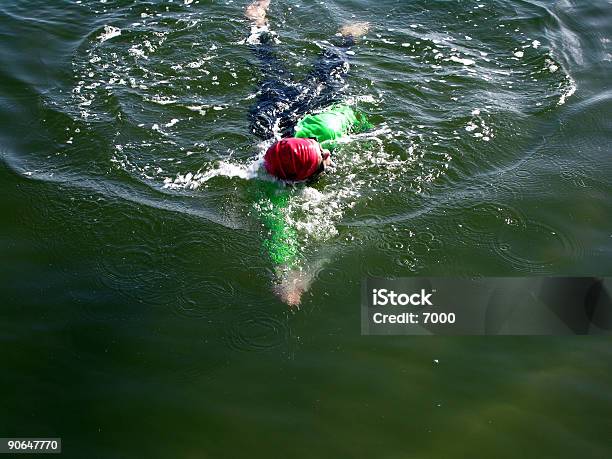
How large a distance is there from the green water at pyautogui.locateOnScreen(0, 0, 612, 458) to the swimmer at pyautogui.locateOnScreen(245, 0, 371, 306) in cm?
13

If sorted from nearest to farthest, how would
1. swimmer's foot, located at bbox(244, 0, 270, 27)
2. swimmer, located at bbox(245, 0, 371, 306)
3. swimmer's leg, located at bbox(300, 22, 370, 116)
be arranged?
swimmer, located at bbox(245, 0, 371, 306)
swimmer's leg, located at bbox(300, 22, 370, 116)
swimmer's foot, located at bbox(244, 0, 270, 27)

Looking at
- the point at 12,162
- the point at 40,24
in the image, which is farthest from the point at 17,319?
the point at 40,24

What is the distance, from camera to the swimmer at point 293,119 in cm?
541

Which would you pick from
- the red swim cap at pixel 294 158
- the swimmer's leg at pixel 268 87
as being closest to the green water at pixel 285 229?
the swimmer's leg at pixel 268 87

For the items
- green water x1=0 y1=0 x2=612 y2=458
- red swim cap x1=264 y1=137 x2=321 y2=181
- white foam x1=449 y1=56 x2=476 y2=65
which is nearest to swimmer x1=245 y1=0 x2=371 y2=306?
red swim cap x1=264 y1=137 x2=321 y2=181

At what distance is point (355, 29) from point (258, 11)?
1.66 metres

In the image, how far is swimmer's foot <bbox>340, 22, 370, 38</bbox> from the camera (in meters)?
8.86

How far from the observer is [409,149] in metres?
6.64

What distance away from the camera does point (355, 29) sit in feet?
29.5

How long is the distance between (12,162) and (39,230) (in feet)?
4.20

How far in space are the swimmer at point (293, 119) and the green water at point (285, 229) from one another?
0.43 ft

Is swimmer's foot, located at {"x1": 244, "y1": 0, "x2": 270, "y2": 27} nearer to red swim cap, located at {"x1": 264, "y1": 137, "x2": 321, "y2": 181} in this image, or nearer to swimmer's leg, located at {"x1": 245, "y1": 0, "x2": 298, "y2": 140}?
swimmer's leg, located at {"x1": 245, "y1": 0, "x2": 298, "y2": 140}

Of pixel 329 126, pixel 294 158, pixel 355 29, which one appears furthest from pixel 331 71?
pixel 294 158

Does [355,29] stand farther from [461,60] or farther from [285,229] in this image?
[285,229]
